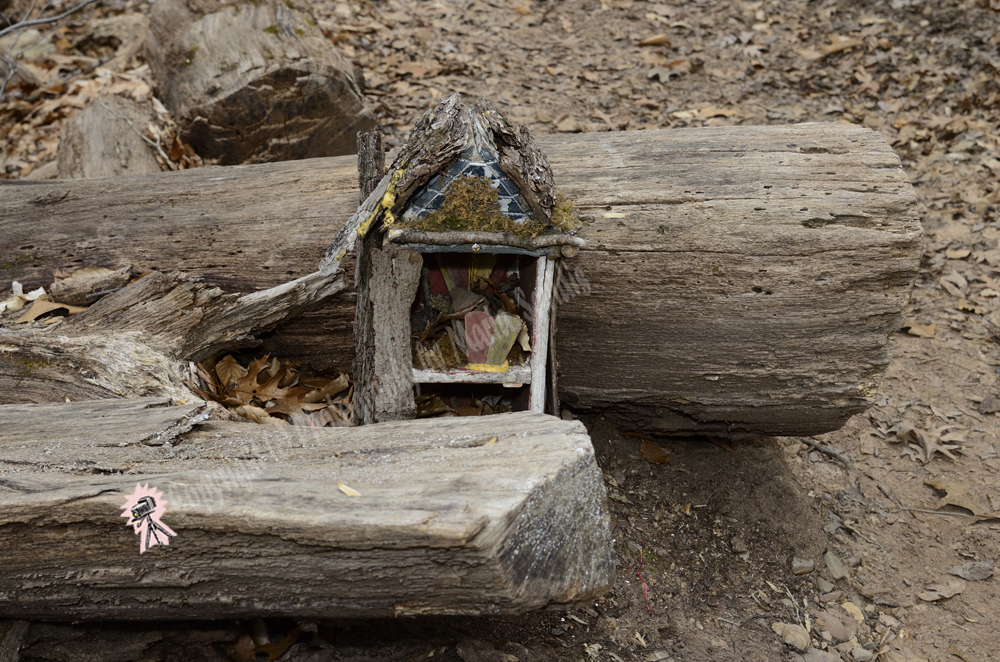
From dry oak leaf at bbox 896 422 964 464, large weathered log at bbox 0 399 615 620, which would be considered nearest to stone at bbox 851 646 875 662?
dry oak leaf at bbox 896 422 964 464

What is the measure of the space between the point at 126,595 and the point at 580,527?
54.5 inches

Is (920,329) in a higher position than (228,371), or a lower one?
lower

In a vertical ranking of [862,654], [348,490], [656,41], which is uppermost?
[656,41]

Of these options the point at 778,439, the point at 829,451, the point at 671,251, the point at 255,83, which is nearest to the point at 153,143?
the point at 255,83

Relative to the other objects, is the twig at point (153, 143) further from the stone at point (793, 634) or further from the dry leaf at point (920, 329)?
the dry leaf at point (920, 329)

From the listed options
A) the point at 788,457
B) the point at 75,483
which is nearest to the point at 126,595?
the point at 75,483

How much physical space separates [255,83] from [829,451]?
13.7 ft

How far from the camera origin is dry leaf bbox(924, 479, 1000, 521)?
12.1 ft

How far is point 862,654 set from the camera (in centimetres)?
304

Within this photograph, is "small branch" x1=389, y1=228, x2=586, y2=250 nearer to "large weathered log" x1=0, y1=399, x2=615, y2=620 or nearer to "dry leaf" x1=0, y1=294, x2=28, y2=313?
"large weathered log" x1=0, y1=399, x2=615, y2=620

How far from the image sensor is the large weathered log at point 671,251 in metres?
3.10

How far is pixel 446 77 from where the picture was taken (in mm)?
6473

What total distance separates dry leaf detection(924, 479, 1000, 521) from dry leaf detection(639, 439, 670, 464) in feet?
4.72

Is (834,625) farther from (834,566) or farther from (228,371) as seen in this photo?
(228,371)
